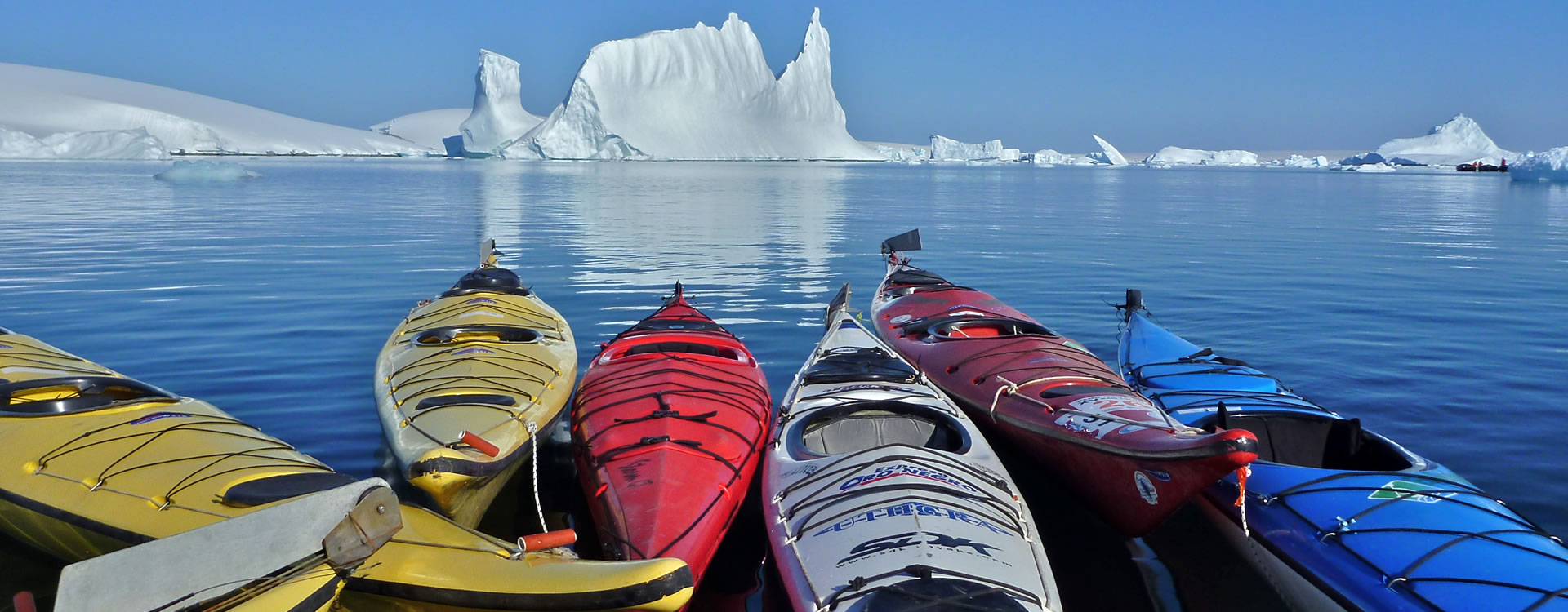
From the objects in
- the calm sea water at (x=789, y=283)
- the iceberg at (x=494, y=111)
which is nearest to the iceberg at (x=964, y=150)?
the iceberg at (x=494, y=111)

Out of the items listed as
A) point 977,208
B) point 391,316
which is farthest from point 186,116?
point 391,316

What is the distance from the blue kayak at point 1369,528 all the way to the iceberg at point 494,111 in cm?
9150

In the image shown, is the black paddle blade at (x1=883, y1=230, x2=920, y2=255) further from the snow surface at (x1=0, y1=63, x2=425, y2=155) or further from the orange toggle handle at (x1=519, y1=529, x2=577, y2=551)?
the snow surface at (x1=0, y1=63, x2=425, y2=155)

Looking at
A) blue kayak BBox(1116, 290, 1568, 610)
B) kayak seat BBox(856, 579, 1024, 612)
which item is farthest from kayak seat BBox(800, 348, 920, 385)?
kayak seat BBox(856, 579, 1024, 612)

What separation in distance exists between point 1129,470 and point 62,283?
13581 mm

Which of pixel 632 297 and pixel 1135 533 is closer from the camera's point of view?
pixel 1135 533

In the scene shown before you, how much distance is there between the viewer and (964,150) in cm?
12725

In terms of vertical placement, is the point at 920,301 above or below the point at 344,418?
above

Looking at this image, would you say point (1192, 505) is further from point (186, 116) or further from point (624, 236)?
point (186, 116)

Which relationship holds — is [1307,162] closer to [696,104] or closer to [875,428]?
[696,104]

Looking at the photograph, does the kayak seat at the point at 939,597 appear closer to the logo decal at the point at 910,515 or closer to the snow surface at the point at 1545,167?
the logo decal at the point at 910,515

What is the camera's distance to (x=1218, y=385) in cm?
639

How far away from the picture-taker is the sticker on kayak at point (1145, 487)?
4.61 m

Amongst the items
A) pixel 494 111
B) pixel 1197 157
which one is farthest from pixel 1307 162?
pixel 494 111
